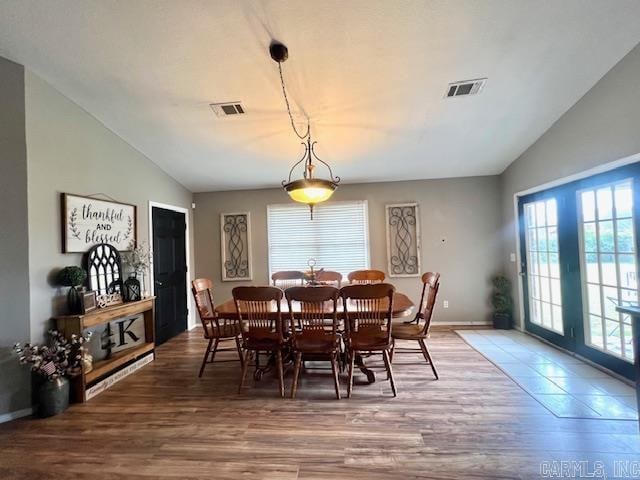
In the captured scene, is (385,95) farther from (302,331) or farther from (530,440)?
(530,440)

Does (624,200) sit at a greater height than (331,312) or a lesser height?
greater

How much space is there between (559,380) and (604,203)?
1724mm

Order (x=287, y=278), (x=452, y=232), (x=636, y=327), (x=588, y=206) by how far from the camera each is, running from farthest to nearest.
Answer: (x=452, y=232) → (x=287, y=278) → (x=588, y=206) → (x=636, y=327)

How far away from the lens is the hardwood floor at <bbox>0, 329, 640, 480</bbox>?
5.72ft

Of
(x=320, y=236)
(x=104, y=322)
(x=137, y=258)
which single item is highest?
(x=320, y=236)

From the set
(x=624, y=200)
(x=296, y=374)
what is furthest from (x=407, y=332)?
(x=624, y=200)

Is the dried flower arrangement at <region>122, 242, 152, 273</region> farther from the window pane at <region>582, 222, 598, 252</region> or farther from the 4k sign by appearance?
the window pane at <region>582, 222, 598, 252</region>

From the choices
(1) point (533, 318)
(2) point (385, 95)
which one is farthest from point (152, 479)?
(1) point (533, 318)

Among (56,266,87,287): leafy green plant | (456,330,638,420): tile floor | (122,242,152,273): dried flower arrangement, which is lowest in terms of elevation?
(456,330,638,420): tile floor

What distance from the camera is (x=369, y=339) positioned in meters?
2.64

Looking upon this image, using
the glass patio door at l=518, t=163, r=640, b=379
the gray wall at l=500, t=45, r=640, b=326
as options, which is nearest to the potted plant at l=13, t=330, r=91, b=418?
the glass patio door at l=518, t=163, r=640, b=379

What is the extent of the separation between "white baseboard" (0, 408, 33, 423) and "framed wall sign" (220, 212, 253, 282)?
9.31ft

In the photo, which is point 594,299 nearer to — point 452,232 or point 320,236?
point 452,232

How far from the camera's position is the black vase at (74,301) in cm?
270
